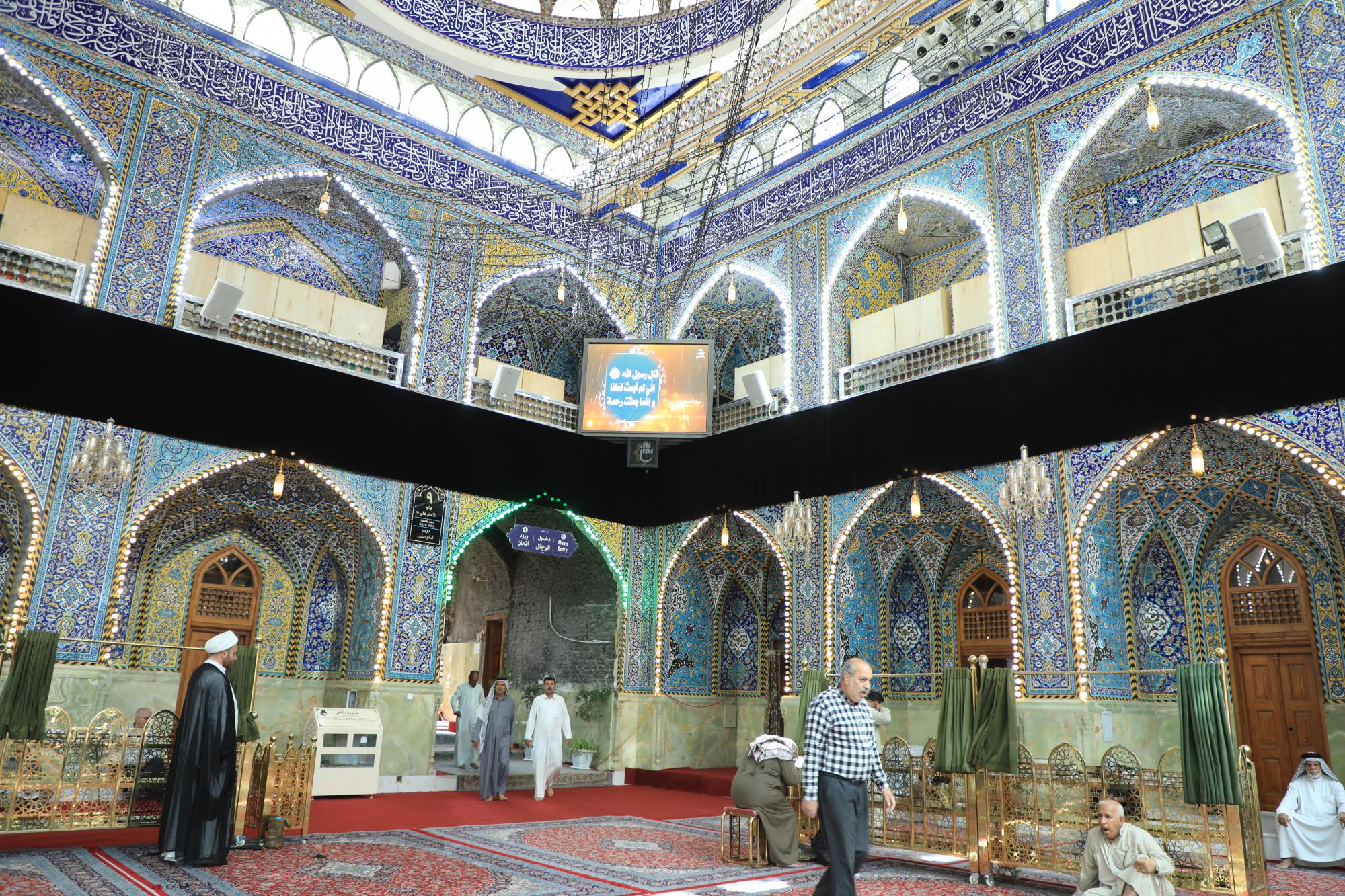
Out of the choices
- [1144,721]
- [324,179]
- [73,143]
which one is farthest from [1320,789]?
[73,143]

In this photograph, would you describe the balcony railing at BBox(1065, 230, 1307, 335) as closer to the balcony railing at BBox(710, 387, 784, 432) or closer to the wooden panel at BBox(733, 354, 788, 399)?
Result: the balcony railing at BBox(710, 387, 784, 432)

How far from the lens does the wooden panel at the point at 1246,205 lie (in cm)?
711

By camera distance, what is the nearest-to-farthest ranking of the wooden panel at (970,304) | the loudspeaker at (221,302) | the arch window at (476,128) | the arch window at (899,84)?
the loudspeaker at (221,302) < the wooden panel at (970,304) < the arch window at (899,84) < the arch window at (476,128)

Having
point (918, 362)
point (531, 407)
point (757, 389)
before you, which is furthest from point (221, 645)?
point (918, 362)

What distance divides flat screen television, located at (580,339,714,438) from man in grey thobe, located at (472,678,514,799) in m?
2.82

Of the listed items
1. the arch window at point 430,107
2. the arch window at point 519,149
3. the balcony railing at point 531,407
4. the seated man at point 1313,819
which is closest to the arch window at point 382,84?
the arch window at point 430,107

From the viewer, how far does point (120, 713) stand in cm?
538

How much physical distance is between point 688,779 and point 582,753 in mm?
1240

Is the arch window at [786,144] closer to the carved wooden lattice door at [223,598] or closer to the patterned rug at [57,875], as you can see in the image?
the carved wooden lattice door at [223,598]

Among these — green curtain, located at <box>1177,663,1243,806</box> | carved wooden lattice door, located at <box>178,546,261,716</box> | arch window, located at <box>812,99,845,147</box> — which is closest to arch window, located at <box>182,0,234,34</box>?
carved wooden lattice door, located at <box>178,546,261,716</box>

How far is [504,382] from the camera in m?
9.73

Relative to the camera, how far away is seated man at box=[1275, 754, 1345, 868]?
5773mm

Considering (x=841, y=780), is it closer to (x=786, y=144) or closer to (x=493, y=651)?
(x=786, y=144)

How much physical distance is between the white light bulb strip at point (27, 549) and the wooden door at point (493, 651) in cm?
676
